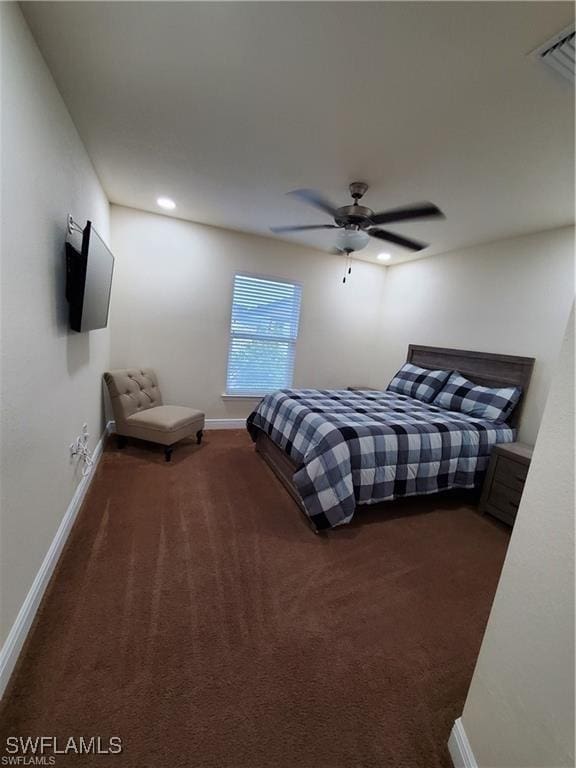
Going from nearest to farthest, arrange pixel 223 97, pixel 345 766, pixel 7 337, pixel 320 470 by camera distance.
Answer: pixel 345 766 < pixel 7 337 < pixel 223 97 < pixel 320 470

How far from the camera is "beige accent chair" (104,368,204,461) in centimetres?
309

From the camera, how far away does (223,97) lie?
1604mm

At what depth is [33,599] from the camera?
56.1 inches

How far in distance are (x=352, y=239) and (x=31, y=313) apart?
6.72 ft

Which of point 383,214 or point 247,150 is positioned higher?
point 247,150

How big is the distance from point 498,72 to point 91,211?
2.63m

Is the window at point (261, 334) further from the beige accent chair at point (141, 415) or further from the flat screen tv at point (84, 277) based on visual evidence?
the flat screen tv at point (84, 277)

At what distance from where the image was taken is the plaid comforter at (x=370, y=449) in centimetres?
219

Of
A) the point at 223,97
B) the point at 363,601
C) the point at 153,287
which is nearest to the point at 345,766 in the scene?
the point at 363,601

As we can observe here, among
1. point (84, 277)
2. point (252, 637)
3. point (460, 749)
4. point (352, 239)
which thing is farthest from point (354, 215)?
point (460, 749)

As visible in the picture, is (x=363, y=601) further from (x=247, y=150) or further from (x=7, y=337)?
(x=247, y=150)

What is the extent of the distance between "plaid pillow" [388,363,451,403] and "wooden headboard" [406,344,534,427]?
0.49ft

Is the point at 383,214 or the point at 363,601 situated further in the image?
the point at 383,214

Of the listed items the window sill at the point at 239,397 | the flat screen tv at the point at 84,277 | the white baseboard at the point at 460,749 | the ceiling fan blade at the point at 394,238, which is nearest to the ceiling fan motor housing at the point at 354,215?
the ceiling fan blade at the point at 394,238
